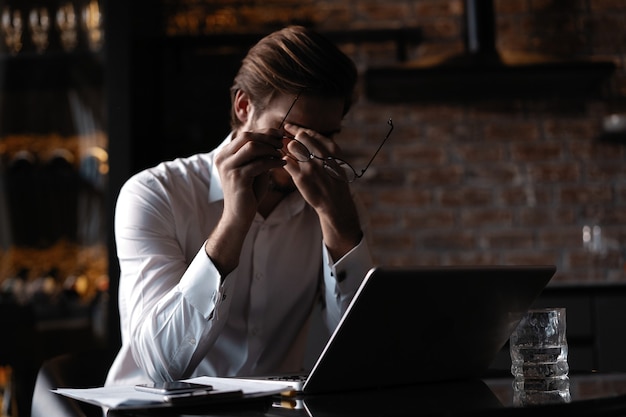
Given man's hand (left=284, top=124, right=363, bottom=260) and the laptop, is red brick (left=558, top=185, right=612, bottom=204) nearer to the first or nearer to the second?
man's hand (left=284, top=124, right=363, bottom=260)

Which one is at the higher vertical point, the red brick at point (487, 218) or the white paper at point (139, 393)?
the white paper at point (139, 393)

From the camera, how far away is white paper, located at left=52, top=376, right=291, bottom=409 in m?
0.90

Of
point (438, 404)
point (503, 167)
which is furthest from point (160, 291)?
point (503, 167)

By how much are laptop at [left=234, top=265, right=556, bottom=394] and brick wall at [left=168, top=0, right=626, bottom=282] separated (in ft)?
7.95

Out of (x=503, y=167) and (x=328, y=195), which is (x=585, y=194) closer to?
(x=503, y=167)

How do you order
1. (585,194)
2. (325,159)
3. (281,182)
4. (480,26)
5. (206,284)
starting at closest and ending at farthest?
(206,284), (325,159), (281,182), (480,26), (585,194)

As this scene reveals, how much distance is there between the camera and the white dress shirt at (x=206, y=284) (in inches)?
53.4

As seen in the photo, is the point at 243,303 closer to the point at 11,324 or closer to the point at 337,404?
the point at 337,404

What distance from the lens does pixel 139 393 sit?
3.15ft

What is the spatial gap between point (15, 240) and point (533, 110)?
82.5 inches

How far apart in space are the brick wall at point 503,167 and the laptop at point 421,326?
7.95ft

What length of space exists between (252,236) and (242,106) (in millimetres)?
250

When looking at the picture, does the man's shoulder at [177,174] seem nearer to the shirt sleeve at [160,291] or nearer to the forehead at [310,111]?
the shirt sleeve at [160,291]

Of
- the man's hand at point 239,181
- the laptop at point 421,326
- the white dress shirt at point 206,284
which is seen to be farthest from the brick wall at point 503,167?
the laptop at point 421,326
